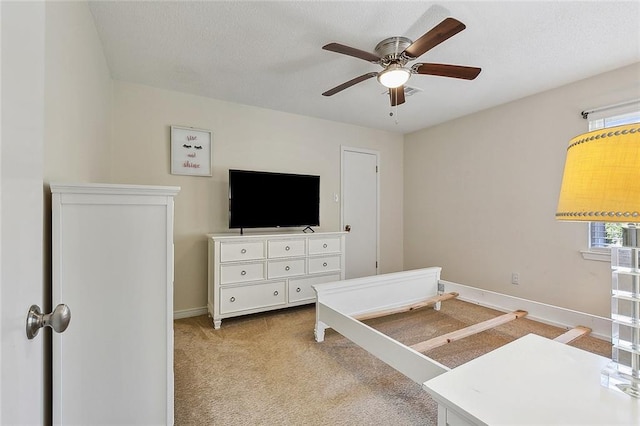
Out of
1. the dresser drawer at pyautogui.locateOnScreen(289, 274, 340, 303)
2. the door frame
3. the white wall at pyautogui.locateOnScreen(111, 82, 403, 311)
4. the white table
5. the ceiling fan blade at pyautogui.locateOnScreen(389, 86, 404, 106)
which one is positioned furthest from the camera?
the door frame

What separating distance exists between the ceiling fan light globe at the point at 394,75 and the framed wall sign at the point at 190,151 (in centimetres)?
211

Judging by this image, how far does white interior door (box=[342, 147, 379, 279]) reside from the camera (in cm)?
433

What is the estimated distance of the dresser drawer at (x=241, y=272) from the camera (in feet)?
9.46

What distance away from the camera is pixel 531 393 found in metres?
0.82

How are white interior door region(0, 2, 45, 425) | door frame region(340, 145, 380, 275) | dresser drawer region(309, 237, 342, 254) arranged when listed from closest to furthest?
1. white interior door region(0, 2, 45, 425)
2. dresser drawer region(309, 237, 342, 254)
3. door frame region(340, 145, 380, 275)

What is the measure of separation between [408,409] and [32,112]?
2.08m

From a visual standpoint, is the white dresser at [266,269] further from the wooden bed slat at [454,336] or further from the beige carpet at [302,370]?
the wooden bed slat at [454,336]

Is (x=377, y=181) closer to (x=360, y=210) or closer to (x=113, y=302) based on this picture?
(x=360, y=210)

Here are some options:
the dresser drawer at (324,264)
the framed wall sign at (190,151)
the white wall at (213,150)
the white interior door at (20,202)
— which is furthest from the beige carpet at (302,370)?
the framed wall sign at (190,151)

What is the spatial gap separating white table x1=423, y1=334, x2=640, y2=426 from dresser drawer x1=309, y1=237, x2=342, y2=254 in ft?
8.11

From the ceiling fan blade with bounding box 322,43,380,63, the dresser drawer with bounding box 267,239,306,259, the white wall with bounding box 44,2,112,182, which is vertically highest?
the ceiling fan blade with bounding box 322,43,380,63

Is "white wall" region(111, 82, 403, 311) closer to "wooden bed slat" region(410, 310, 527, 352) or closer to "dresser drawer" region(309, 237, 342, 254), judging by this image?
"dresser drawer" region(309, 237, 342, 254)

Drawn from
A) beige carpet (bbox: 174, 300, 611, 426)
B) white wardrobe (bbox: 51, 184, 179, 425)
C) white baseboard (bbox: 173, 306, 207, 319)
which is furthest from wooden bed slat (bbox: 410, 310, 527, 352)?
white baseboard (bbox: 173, 306, 207, 319)

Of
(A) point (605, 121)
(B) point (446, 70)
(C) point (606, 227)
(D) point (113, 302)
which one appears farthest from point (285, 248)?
(A) point (605, 121)
